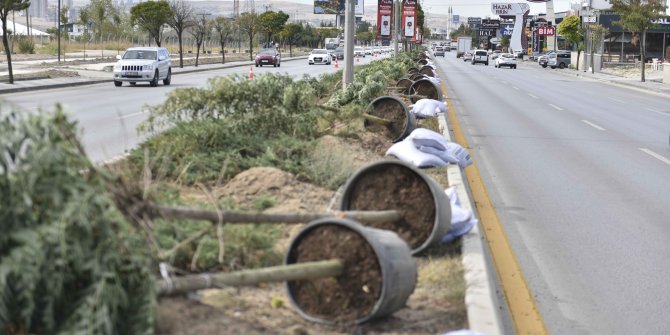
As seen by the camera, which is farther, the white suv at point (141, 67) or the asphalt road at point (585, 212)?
the white suv at point (141, 67)

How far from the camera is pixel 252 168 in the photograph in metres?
9.16

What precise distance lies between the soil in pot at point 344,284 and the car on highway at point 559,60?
7980 centimetres

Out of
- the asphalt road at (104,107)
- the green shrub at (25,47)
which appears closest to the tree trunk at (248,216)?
the asphalt road at (104,107)

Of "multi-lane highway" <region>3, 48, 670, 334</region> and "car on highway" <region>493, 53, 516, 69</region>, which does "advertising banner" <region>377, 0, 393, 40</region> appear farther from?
"car on highway" <region>493, 53, 516, 69</region>

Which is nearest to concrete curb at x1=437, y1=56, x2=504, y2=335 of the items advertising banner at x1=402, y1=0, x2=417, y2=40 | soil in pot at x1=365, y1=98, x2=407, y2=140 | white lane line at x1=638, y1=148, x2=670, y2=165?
soil in pot at x1=365, y1=98, x2=407, y2=140

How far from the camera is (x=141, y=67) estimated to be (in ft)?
111

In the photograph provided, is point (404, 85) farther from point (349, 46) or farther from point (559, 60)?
point (559, 60)

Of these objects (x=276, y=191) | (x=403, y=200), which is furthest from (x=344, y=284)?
(x=276, y=191)

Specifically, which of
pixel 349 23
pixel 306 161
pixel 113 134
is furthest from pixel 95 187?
pixel 349 23

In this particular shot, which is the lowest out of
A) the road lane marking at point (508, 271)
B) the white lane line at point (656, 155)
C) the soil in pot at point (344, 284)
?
the road lane marking at point (508, 271)

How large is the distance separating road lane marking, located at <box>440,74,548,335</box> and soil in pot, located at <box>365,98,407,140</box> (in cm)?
226

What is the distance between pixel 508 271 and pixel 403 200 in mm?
1289

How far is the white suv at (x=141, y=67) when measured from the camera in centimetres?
3372

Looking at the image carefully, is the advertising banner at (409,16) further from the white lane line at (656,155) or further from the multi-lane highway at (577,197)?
the white lane line at (656,155)
